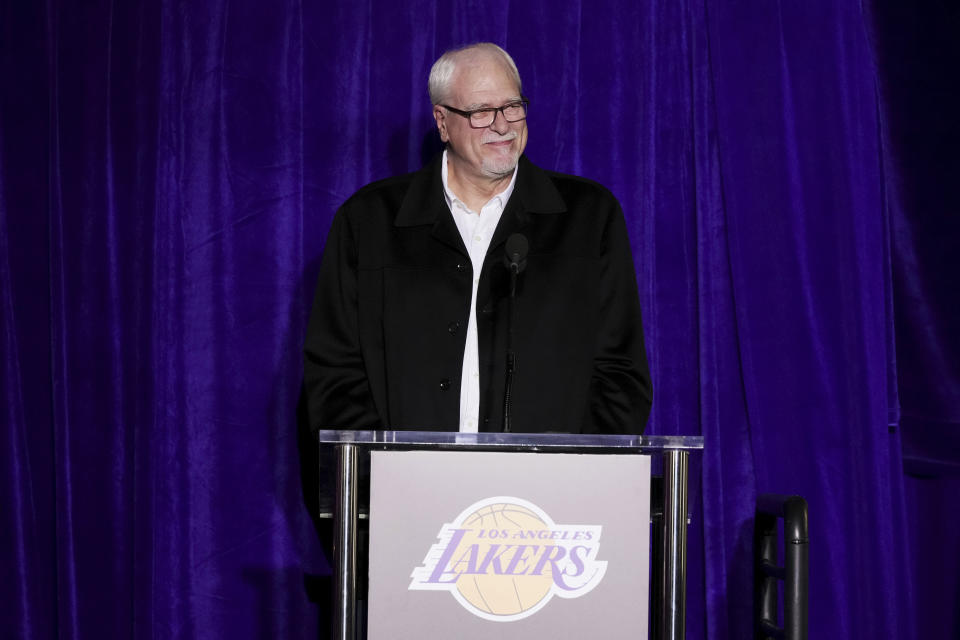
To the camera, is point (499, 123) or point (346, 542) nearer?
point (346, 542)

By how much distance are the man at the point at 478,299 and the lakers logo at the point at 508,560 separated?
71 cm

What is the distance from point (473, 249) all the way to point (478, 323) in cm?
24

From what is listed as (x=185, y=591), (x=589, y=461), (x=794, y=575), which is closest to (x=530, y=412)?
(x=794, y=575)

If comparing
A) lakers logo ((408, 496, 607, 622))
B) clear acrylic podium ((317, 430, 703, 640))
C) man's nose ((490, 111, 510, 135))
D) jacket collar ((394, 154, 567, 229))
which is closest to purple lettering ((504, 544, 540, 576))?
lakers logo ((408, 496, 607, 622))

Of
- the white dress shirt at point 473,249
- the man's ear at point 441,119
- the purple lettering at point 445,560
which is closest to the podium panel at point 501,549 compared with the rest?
the purple lettering at point 445,560

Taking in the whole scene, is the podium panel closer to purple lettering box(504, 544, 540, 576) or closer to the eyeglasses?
purple lettering box(504, 544, 540, 576)

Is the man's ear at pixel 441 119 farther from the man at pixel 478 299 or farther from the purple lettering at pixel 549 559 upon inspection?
the purple lettering at pixel 549 559

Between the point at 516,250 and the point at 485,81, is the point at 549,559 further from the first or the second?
the point at 485,81

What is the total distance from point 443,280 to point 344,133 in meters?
0.94

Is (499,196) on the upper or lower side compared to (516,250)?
upper

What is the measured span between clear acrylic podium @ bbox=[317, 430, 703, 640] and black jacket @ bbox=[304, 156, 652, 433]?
0.66m

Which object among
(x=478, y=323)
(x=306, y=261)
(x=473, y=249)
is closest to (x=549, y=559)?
(x=478, y=323)

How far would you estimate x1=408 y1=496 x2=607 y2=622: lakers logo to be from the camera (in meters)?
1.34

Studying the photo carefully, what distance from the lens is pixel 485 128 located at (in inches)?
87.7
